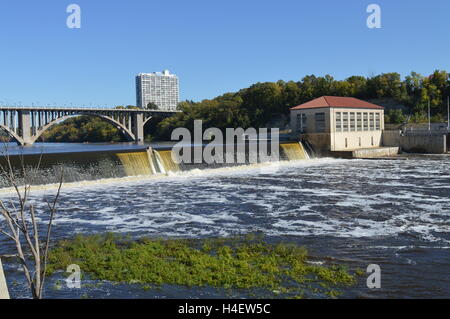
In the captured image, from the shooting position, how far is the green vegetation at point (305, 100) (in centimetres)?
6406

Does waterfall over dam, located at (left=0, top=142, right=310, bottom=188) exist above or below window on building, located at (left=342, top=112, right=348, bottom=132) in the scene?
below

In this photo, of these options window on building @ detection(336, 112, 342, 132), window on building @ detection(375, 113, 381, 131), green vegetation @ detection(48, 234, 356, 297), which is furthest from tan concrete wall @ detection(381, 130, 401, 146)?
green vegetation @ detection(48, 234, 356, 297)

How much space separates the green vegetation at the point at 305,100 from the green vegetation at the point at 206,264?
178ft

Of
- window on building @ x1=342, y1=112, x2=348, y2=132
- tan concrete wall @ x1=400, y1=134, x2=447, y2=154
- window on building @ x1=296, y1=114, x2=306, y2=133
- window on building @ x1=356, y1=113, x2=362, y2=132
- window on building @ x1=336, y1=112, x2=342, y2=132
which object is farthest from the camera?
window on building @ x1=356, y1=113, x2=362, y2=132

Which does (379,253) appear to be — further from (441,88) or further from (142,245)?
(441,88)

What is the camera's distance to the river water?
25.0 ft

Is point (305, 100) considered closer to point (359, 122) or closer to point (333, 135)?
point (359, 122)

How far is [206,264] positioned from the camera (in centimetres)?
828

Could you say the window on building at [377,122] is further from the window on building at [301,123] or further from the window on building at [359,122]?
the window on building at [301,123]

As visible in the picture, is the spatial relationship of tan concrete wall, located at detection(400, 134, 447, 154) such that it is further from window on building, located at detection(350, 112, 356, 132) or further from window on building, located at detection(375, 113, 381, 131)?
window on building, located at detection(350, 112, 356, 132)

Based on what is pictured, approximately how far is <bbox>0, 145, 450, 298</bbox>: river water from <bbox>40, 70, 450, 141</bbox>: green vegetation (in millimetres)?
42186

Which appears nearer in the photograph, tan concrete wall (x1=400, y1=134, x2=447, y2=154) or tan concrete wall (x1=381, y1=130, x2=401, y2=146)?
tan concrete wall (x1=400, y1=134, x2=447, y2=154)
